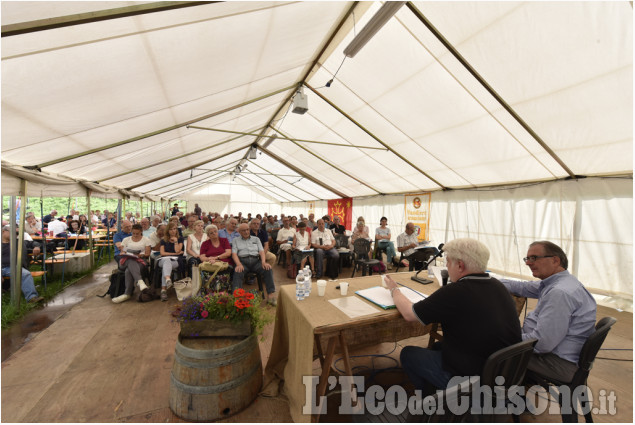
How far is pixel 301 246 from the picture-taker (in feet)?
18.1

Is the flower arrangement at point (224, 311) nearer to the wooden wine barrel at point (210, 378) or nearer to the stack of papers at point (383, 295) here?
the wooden wine barrel at point (210, 378)

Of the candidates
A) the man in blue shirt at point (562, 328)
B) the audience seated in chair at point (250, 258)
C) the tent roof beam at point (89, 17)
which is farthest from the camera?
the audience seated in chair at point (250, 258)

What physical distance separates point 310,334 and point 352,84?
431cm

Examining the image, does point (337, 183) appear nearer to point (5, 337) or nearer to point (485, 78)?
point (485, 78)

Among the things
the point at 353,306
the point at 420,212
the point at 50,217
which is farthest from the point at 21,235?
the point at 420,212

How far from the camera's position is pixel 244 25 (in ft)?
7.66

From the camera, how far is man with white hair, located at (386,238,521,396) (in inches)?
56.2

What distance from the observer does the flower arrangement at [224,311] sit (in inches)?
73.8

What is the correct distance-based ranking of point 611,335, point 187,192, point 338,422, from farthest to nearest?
1. point 187,192
2. point 611,335
3. point 338,422

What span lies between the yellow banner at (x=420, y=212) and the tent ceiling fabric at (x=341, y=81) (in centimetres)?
201

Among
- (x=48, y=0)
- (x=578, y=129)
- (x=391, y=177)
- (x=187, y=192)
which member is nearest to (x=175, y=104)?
(x=48, y=0)

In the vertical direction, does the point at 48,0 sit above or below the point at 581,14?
below

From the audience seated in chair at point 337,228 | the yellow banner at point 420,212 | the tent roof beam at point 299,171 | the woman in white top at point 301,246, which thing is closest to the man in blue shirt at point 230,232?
the woman in white top at point 301,246

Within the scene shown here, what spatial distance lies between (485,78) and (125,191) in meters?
→ 9.58
